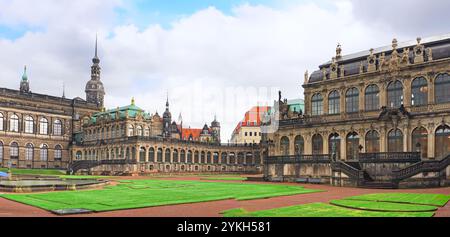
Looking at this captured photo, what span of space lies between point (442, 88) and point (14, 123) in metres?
103

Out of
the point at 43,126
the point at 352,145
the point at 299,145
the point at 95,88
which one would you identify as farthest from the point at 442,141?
the point at 95,88

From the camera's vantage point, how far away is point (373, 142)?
63.5m

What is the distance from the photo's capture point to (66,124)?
441ft

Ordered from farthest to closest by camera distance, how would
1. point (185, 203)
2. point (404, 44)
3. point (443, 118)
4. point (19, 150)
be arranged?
point (19, 150) → point (404, 44) → point (443, 118) → point (185, 203)

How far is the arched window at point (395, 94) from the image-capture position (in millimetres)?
62875

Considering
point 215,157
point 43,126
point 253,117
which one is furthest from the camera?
point 253,117

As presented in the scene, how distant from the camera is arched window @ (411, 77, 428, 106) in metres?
60.4

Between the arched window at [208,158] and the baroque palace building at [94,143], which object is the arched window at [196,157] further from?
the arched window at [208,158]

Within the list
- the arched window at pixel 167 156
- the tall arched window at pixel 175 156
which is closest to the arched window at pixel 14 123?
the arched window at pixel 167 156

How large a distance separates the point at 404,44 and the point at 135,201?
52090 mm

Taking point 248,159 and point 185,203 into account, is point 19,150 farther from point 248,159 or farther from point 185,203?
point 185,203

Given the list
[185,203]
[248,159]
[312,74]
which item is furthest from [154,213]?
[248,159]

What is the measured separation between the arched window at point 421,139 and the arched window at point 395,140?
5.39ft

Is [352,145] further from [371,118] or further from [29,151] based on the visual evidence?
[29,151]
